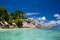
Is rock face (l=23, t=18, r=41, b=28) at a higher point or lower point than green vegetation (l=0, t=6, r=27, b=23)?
lower

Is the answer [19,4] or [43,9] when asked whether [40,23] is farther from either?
[19,4]

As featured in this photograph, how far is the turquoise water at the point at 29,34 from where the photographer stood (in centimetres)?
464

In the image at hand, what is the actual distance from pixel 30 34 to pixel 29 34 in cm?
3

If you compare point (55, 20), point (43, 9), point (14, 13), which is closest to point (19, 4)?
point (14, 13)

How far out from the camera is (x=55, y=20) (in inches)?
186

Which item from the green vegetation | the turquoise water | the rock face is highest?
the green vegetation

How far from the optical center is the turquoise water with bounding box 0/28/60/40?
183 inches

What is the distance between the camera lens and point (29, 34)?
4.81 metres

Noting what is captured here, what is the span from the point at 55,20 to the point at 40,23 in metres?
0.40

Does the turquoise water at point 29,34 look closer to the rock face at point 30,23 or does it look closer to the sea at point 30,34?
the sea at point 30,34

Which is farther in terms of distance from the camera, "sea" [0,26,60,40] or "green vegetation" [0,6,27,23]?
"green vegetation" [0,6,27,23]

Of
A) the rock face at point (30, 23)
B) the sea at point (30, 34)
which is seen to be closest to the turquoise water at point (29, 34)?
the sea at point (30, 34)

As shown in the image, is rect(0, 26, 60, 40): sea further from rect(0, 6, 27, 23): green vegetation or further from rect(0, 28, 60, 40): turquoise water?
rect(0, 6, 27, 23): green vegetation

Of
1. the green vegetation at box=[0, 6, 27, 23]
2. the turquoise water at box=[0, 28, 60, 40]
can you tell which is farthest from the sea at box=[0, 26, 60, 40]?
the green vegetation at box=[0, 6, 27, 23]
